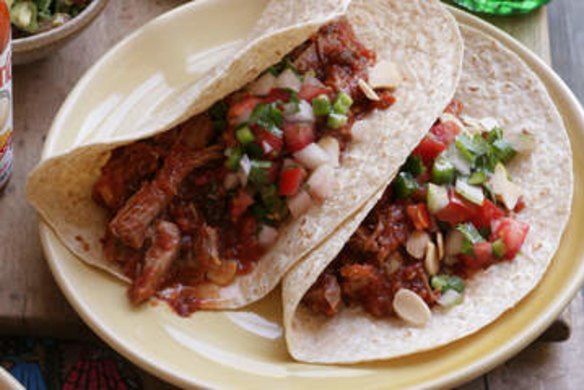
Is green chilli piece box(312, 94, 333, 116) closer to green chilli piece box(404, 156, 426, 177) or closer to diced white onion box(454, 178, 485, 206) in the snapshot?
green chilli piece box(404, 156, 426, 177)

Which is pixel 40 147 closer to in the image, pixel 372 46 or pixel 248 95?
pixel 248 95

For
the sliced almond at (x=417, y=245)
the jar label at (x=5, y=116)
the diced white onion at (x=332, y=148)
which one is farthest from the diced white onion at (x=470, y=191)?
the jar label at (x=5, y=116)

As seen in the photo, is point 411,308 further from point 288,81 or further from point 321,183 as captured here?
point 288,81

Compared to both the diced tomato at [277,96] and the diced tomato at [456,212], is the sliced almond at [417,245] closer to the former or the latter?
the diced tomato at [456,212]

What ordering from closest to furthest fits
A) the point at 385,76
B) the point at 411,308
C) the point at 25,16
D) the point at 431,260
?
the point at 411,308, the point at 431,260, the point at 385,76, the point at 25,16

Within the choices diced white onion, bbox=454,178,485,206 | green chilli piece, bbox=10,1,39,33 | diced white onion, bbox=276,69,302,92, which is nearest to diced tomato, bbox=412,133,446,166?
diced white onion, bbox=454,178,485,206

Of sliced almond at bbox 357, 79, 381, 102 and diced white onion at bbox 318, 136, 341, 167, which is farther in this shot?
sliced almond at bbox 357, 79, 381, 102

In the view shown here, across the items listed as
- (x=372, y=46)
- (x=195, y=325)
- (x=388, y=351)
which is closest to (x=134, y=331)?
(x=195, y=325)

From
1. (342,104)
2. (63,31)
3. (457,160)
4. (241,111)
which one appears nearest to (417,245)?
(457,160)

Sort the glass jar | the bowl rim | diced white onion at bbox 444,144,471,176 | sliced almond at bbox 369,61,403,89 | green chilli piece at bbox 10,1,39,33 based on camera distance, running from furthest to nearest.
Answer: green chilli piece at bbox 10,1,39,33, the bowl rim, sliced almond at bbox 369,61,403,89, diced white onion at bbox 444,144,471,176, the glass jar
